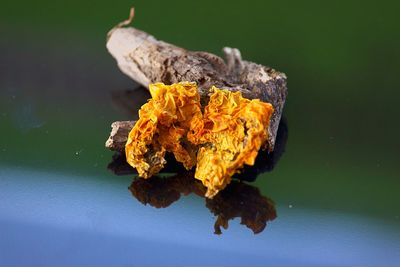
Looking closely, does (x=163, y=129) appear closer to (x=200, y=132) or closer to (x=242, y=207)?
(x=200, y=132)

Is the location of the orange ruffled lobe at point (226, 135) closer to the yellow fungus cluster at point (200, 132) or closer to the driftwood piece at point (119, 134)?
the yellow fungus cluster at point (200, 132)

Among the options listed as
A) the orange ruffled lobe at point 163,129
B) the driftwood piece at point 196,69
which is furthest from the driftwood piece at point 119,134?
the driftwood piece at point 196,69

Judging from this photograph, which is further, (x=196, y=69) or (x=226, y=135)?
(x=196, y=69)

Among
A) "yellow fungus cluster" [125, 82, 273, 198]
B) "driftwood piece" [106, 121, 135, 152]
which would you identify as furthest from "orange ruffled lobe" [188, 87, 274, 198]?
"driftwood piece" [106, 121, 135, 152]

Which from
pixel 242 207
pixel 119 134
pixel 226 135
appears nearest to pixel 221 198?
pixel 242 207

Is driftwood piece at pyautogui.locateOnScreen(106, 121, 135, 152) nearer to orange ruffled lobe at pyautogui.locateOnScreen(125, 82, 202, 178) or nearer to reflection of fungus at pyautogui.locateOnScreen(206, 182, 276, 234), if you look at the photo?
orange ruffled lobe at pyautogui.locateOnScreen(125, 82, 202, 178)
